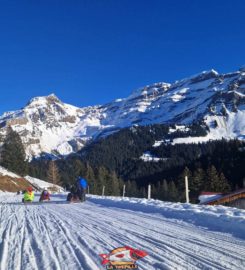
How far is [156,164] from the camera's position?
19475 centimetres

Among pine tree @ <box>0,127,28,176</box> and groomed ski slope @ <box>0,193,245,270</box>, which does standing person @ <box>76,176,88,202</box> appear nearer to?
groomed ski slope @ <box>0,193,245,270</box>

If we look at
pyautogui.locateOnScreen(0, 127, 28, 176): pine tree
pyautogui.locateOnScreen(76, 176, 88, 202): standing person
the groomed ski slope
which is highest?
pyautogui.locateOnScreen(0, 127, 28, 176): pine tree

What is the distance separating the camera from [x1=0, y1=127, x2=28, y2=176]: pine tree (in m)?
89.9

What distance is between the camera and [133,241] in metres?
8.72

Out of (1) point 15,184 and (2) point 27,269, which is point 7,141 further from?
(2) point 27,269

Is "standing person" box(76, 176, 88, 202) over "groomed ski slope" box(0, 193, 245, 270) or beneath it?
over

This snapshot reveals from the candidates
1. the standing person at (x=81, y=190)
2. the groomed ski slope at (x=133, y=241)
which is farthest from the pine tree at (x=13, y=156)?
the groomed ski slope at (x=133, y=241)

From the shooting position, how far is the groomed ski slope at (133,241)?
6.84 meters

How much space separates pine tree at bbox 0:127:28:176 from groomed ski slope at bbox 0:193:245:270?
3135 inches

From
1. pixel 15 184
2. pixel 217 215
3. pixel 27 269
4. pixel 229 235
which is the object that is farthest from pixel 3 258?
pixel 15 184

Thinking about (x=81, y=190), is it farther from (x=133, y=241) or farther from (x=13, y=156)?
(x=13, y=156)

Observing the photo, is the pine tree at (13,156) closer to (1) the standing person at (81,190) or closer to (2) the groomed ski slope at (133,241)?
(1) the standing person at (81,190)

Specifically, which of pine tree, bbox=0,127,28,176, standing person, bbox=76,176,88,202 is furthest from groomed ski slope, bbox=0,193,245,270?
pine tree, bbox=0,127,28,176

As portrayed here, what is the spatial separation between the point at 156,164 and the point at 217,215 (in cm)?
18345
